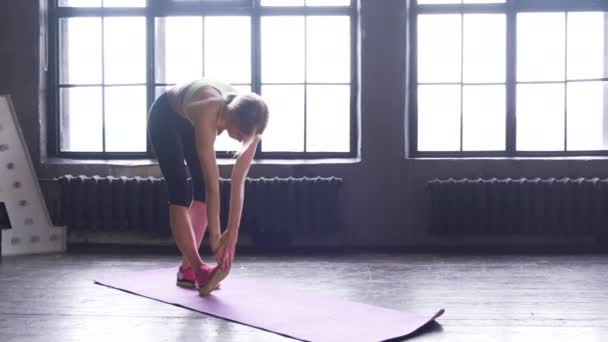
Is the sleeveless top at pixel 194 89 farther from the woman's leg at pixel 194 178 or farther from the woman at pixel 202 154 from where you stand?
the woman's leg at pixel 194 178

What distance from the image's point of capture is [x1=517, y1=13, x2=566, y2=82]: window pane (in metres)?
4.75

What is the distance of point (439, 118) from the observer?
4801 millimetres

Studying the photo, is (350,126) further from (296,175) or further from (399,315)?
(399,315)

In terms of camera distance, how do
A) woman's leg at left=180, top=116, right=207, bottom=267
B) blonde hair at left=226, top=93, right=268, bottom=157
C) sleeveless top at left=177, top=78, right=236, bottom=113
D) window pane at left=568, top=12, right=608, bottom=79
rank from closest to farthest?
blonde hair at left=226, top=93, right=268, bottom=157
sleeveless top at left=177, top=78, right=236, bottom=113
woman's leg at left=180, top=116, right=207, bottom=267
window pane at left=568, top=12, right=608, bottom=79

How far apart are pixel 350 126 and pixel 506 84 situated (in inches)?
45.9

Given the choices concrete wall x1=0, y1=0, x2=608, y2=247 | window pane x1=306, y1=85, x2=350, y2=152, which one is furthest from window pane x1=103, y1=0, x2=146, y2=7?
concrete wall x1=0, y1=0, x2=608, y2=247

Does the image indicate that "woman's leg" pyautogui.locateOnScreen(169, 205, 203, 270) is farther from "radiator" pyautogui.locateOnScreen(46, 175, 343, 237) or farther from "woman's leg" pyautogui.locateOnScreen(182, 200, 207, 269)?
"radiator" pyautogui.locateOnScreen(46, 175, 343, 237)

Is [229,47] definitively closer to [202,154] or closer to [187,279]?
[187,279]

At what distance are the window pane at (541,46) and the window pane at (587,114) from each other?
0.57ft

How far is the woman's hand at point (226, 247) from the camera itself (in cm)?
270

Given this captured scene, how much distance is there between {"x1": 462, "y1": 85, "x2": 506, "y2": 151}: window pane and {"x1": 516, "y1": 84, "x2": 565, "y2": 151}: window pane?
120 millimetres

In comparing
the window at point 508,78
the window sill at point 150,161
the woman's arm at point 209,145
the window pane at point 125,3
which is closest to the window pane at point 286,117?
the window sill at point 150,161

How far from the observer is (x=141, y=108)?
16.1 feet

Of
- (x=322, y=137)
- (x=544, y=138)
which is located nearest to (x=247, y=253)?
(x=322, y=137)
